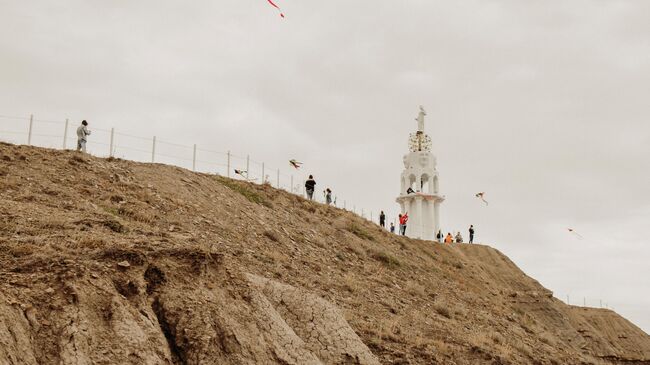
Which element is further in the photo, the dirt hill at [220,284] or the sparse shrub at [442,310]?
the sparse shrub at [442,310]

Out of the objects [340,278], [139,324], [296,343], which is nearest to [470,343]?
[340,278]

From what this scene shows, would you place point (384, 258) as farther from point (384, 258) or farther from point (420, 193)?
point (420, 193)

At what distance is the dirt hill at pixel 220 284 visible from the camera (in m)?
8.79

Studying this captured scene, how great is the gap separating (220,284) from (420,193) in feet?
148

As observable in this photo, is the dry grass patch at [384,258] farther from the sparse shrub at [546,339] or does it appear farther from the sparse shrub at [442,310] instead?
the sparse shrub at [546,339]

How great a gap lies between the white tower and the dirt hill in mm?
16343

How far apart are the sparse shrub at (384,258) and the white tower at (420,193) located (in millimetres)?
26503

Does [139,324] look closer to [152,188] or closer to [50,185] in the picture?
[50,185]

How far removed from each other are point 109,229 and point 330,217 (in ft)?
56.7

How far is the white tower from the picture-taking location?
54.4 metres

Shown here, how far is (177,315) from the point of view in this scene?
970cm

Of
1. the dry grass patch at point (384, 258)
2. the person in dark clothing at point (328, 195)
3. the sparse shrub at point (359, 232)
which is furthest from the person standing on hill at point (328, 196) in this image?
the dry grass patch at point (384, 258)

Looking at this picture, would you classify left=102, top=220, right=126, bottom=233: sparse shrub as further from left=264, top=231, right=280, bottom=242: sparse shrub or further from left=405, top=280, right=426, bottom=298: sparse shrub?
left=405, top=280, right=426, bottom=298: sparse shrub

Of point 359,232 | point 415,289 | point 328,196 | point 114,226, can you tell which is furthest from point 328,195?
point 114,226
